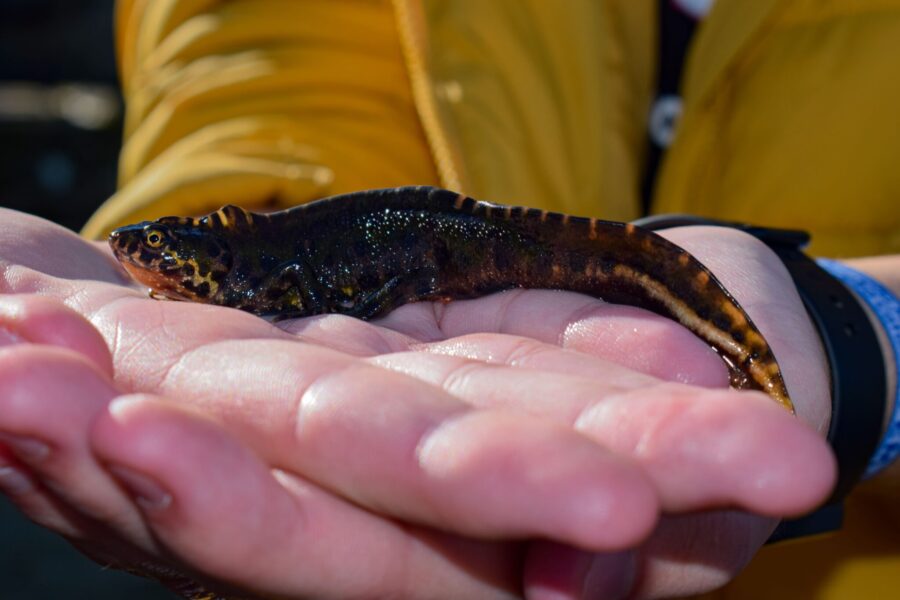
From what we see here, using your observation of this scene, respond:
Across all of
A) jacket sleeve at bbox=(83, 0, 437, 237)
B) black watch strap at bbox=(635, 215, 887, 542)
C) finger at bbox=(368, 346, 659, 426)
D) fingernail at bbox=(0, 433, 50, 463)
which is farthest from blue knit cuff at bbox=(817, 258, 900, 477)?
fingernail at bbox=(0, 433, 50, 463)

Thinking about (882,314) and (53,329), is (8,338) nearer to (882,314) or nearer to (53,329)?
(53,329)

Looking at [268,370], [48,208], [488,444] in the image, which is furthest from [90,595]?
[48,208]

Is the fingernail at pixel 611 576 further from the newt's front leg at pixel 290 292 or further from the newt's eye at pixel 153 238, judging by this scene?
the newt's eye at pixel 153 238

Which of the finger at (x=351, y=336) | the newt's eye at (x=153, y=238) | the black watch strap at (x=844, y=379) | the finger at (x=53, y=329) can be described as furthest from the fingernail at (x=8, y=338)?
the black watch strap at (x=844, y=379)

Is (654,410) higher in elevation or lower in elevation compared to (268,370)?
higher

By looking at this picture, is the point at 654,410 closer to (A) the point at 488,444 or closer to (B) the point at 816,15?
(A) the point at 488,444

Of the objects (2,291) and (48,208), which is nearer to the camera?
(2,291)
